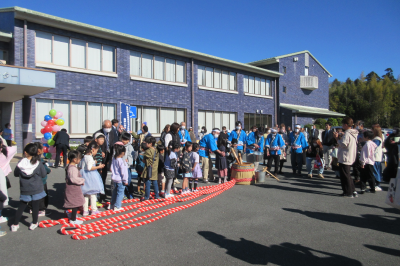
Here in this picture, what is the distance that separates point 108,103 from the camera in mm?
16672

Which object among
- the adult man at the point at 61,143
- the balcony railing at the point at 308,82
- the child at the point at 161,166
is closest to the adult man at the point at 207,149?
the child at the point at 161,166

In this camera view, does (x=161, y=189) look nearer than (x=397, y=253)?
No

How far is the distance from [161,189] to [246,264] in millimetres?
4711

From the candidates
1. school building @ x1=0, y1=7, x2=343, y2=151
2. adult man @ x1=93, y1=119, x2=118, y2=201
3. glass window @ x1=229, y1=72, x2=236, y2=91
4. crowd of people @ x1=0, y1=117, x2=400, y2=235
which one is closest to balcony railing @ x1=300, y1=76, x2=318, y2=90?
school building @ x1=0, y1=7, x2=343, y2=151

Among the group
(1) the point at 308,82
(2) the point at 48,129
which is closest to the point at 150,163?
(2) the point at 48,129

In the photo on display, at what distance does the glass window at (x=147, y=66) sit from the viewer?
18291 mm

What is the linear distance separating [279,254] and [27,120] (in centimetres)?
1357

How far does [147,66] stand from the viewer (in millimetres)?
18484

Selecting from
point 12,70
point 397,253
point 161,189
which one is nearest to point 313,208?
point 397,253

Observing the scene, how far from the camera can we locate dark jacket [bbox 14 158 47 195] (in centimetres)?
506

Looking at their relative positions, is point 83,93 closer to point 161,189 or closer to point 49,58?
point 49,58

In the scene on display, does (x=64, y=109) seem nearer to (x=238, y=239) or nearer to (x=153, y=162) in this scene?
(x=153, y=162)

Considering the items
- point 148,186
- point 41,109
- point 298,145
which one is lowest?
point 148,186

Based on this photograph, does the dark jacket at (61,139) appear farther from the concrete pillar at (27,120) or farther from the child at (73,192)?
the child at (73,192)
